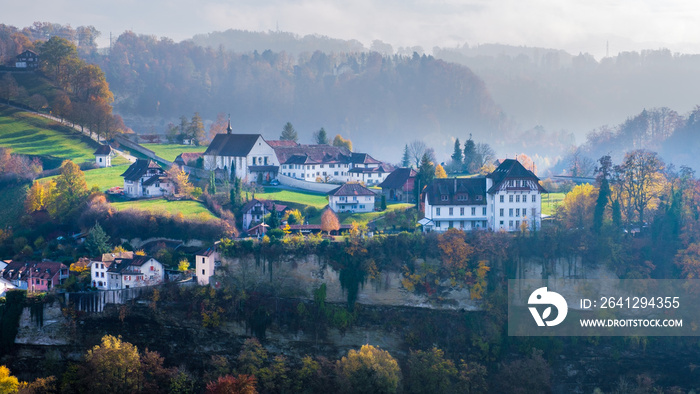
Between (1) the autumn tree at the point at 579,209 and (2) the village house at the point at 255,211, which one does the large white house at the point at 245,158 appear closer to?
(2) the village house at the point at 255,211

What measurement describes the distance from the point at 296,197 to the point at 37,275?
25.5m

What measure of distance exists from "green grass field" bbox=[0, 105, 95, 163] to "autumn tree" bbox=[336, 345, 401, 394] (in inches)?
2101

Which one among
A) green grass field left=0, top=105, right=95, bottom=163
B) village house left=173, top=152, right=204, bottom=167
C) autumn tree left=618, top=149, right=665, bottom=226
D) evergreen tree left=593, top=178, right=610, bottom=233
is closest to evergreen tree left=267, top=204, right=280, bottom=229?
evergreen tree left=593, top=178, right=610, bottom=233

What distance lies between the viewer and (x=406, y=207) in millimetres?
73750

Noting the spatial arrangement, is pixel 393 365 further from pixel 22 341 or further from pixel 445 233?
pixel 22 341

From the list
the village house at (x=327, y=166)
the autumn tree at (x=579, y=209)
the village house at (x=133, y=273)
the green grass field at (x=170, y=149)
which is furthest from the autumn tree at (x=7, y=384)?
the green grass field at (x=170, y=149)

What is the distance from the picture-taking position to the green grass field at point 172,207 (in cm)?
7081

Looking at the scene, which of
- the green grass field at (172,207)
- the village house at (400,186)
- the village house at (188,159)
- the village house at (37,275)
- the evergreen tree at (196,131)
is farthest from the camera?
the evergreen tree at (196,131)

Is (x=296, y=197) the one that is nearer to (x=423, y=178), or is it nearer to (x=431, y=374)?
(x=423, y=178)

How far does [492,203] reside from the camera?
6631cm

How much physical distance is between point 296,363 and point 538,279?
19.3 m

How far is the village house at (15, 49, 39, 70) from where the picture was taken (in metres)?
122

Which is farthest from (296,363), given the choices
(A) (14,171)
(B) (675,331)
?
(A) (14,171)

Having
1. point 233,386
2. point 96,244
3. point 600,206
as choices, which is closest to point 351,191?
point 600,206
